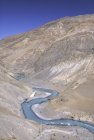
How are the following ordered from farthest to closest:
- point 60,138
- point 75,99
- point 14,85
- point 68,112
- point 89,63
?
point 89,63 < point 14,85 < point 75,99 < point 68,112 < point 60,138

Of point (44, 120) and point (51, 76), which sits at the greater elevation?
point (51, 76)

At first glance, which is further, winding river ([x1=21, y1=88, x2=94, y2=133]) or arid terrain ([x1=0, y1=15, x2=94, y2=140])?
winding river ([x1=21, y1=88, x2=94, y2=133])

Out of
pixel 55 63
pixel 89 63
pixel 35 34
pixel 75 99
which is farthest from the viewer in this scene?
pixel 35 34

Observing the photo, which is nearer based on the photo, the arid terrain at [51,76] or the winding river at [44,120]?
the arid terrain at [51,76]

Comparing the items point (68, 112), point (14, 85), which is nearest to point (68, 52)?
point (14, 85)

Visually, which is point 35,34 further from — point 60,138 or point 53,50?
point 60,138

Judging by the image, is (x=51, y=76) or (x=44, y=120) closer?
(x=44, y=120)

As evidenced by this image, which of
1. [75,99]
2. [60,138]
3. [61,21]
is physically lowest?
[60,138]

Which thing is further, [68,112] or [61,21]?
[61,21]
